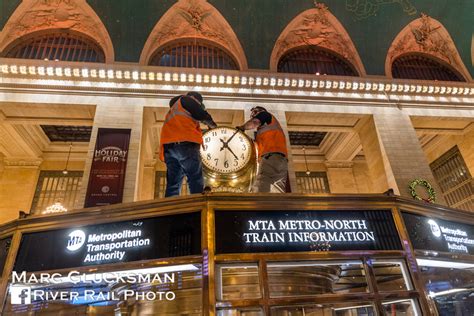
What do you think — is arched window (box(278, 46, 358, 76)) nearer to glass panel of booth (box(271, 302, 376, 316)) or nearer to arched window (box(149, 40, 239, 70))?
arched window (box(149, 40, 239, 70))

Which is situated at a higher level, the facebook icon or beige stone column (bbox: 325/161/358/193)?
beige stone column (bbox: 325/161/358/193)

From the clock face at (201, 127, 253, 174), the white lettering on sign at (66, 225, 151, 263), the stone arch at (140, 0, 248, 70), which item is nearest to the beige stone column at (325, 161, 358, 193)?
the stone arch at (140, 0, 248, 70)

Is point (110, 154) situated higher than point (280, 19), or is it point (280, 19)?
point (280, 19)

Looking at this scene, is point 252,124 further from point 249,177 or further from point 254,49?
point 254,49

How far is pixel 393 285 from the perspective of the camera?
2797 mm

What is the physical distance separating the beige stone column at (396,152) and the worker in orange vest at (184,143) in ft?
30.3

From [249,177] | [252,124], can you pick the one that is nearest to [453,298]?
[249,177]

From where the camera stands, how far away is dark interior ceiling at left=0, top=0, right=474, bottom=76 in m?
11.3

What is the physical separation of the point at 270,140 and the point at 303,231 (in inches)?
70.5

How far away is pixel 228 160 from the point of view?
3564 millimetres

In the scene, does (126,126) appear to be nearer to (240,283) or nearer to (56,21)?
(56,21)

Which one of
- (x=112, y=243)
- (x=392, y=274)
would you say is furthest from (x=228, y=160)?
(x=392, y=274)

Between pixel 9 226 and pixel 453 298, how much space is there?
13.8 ft

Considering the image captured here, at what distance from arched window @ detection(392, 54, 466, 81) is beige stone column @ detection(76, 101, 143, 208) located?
10.8 metres
